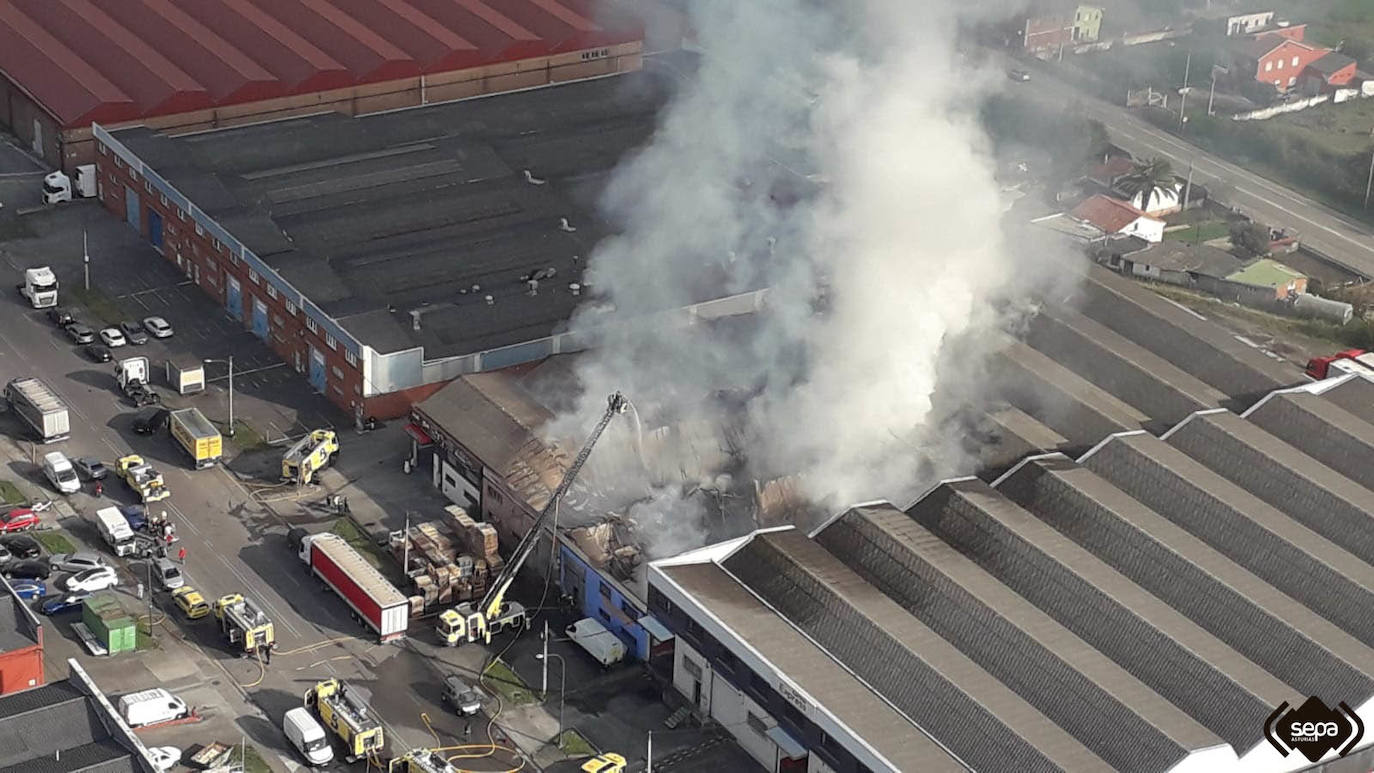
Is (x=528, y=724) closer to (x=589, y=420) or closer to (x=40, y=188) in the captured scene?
(x=589, y=420)

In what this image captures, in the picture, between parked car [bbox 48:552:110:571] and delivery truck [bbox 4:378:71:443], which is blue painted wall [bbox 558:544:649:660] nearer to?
parked car [bbox 48:552:110:571]

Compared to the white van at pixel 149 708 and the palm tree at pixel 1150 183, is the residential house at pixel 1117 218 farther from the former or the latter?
the white van at pixel 149 708

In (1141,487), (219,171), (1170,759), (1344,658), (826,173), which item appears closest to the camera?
(1170,759)

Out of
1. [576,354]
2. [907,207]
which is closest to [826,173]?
[907,207]

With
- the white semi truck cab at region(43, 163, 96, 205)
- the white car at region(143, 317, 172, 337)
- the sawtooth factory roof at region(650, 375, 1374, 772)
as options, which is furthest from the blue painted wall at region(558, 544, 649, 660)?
the white semi truck cab at region(43, 163, 96, 205)

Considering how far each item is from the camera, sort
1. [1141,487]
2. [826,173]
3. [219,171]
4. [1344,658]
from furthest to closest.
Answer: [219,171] → [826,173] → [1141,487] → [1344,658]

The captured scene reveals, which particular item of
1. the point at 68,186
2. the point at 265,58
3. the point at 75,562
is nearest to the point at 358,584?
the point at 75,562
